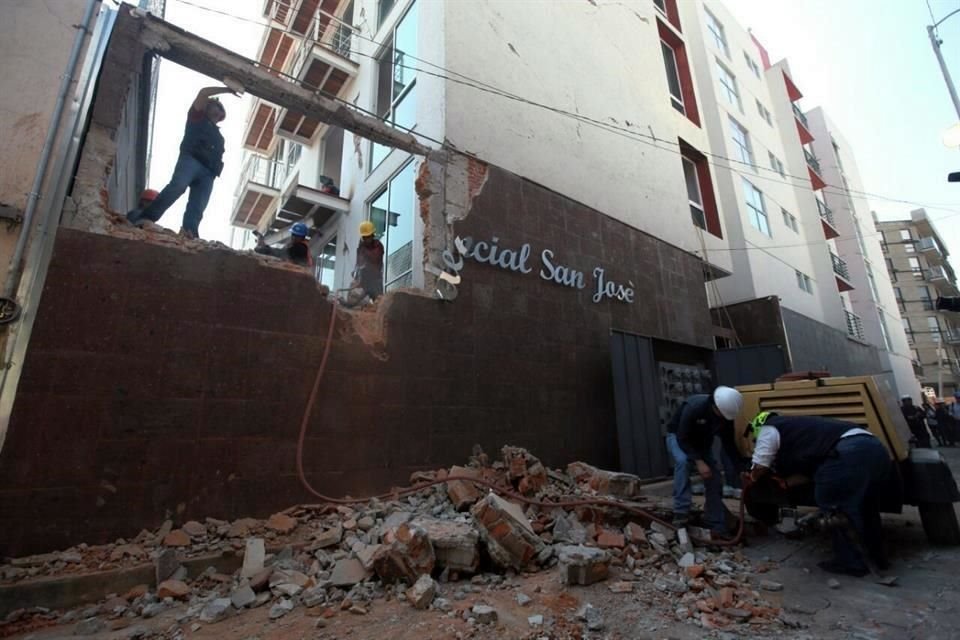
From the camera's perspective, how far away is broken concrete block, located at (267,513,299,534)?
161 inches

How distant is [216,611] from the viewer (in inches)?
115

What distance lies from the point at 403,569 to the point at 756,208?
17179mm

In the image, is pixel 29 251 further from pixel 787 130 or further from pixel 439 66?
pixel 787 130

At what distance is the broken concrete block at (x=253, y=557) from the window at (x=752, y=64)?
82.1ft

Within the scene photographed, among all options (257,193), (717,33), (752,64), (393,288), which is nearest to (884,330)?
(752,64)

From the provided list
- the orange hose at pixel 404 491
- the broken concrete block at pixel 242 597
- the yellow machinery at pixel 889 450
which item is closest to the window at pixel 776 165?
the yellow machinery at pixel 889 450

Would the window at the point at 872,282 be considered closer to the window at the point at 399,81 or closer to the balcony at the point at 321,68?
the window at the point at 399,81

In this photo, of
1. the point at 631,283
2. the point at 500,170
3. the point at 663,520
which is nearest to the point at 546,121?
the point at 500,170

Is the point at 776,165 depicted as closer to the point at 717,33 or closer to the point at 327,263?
the point at 717,33

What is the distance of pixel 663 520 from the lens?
→ 15.4 feet

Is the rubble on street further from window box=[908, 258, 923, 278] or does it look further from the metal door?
window box=[908, 258, 923, 278]

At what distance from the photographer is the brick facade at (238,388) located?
3.60m

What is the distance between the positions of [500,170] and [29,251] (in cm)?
587

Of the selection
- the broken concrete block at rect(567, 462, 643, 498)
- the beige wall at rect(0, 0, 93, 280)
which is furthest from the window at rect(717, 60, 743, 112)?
the beige wall at rect(0, 0, 93, 280)
